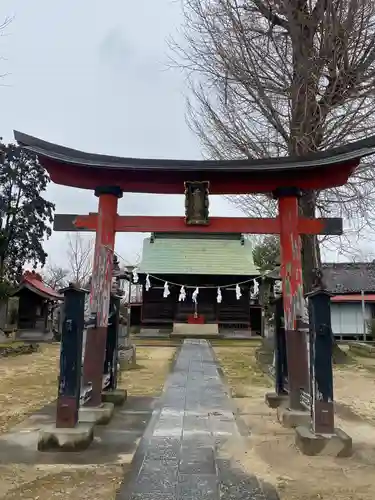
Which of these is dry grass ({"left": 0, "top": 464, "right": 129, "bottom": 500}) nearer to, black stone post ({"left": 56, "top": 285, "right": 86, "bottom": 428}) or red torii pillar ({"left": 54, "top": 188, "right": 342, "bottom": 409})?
black stone post ({"left": 56, "top": 285, "right": 86, "bottom": 428})

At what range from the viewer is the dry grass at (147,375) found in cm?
917

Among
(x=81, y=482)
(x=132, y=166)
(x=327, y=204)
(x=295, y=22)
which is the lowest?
(x=81, y=482)

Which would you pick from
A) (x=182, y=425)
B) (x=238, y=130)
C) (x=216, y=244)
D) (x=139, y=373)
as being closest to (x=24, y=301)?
(x=216, y=244)

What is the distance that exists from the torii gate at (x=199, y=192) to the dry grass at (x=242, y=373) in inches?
127

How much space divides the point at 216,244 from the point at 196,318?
591 cm

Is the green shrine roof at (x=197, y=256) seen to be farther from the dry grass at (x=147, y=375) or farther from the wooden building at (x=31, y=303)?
the dry grass at (x=147, y=375)

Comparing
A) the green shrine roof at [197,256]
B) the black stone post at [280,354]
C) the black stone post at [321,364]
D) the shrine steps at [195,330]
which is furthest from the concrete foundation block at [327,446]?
the green shrine roof at [197,256]

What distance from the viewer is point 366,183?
12.7 metres

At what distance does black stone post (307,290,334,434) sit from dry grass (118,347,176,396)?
4229 mm

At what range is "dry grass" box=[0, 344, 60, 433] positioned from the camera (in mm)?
7121

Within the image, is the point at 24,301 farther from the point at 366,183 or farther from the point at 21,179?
the point at 366,183

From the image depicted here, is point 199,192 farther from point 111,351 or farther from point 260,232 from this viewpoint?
point 111,351

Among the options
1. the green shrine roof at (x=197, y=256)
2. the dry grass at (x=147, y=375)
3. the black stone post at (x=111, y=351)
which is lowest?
the dry grass at (x=147, y=375)

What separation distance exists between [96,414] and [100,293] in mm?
1726
